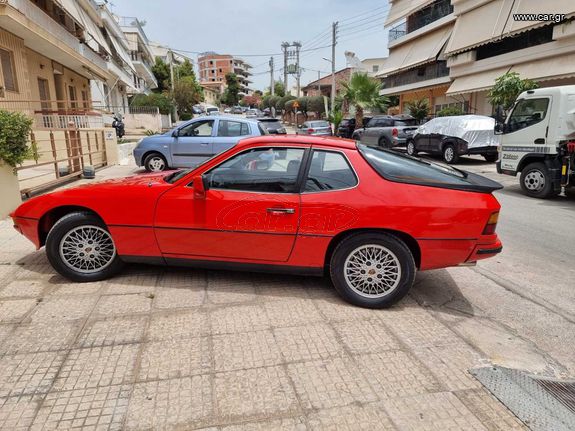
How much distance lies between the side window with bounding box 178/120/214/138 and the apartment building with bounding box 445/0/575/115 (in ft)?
50.9

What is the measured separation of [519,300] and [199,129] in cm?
926

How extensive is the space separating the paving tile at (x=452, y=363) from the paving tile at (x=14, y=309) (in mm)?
3174

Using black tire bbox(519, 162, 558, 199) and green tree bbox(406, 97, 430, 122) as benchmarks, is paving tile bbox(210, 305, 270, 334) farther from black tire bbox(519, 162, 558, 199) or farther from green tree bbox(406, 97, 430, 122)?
green tree bbox(406, 97, 430, 122)

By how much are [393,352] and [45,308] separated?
290 cm

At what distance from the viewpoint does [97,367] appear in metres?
2.83

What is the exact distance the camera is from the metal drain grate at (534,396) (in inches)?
95.4

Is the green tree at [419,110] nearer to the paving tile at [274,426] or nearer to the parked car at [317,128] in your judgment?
the parked car at [317,128]

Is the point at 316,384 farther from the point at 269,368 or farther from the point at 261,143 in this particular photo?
the point at 261,143

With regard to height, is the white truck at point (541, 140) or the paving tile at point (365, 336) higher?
the white truck at point (541, 140)

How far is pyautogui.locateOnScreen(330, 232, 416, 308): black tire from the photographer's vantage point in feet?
11.8

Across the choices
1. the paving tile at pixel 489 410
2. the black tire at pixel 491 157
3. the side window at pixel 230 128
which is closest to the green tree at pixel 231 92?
the black tire at pixel 491 157

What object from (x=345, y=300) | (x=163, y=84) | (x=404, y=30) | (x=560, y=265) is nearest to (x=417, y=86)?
(x=404, y=30)

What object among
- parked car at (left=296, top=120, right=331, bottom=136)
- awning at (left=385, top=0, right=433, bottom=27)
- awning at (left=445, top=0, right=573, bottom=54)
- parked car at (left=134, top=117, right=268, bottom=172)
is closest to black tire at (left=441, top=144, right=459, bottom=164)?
parked car at (left=134, top=117, right=268, bottom=172)

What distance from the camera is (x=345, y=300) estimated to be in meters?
3.83
